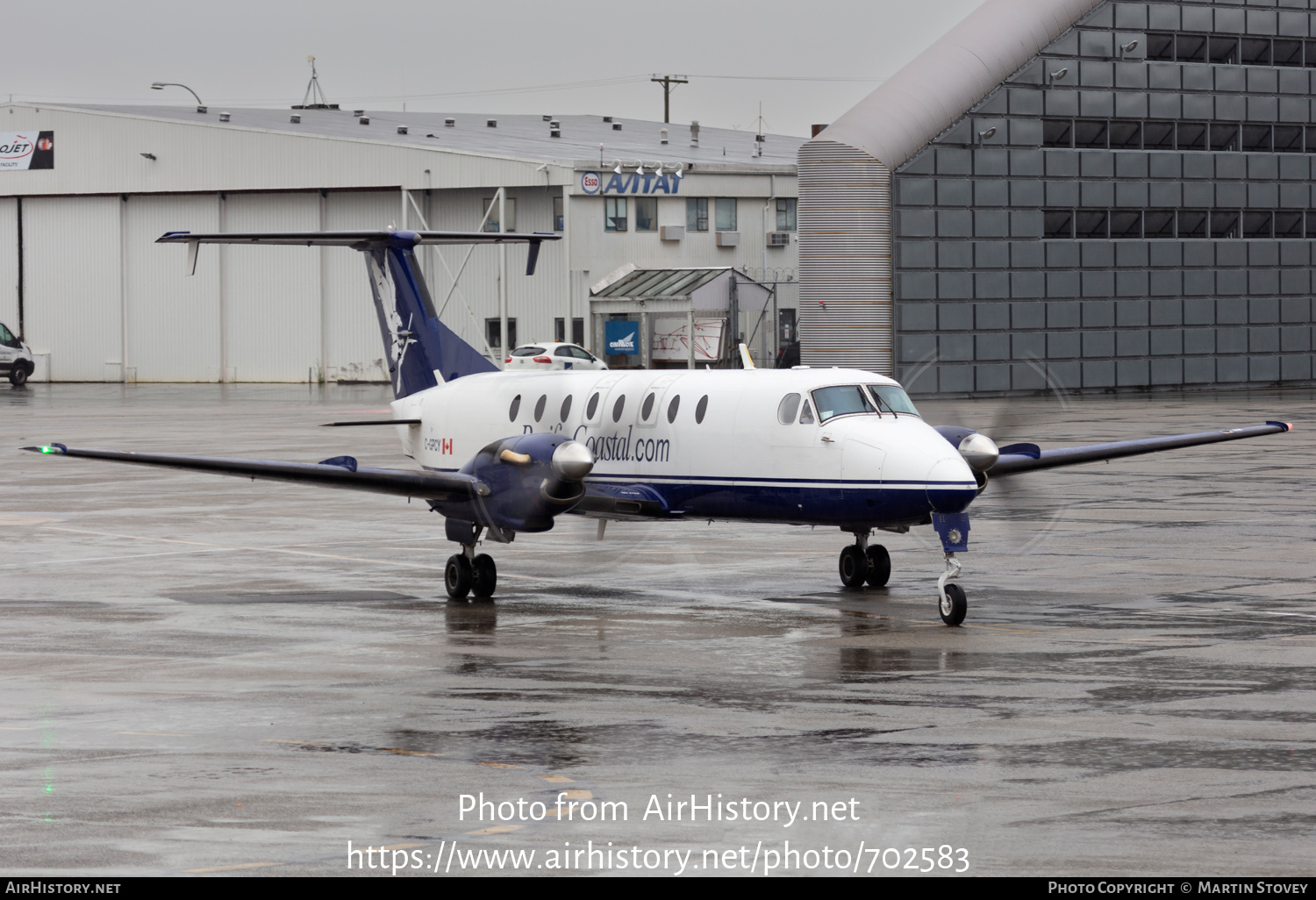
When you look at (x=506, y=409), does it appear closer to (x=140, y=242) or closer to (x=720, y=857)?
(x=720, y=857)

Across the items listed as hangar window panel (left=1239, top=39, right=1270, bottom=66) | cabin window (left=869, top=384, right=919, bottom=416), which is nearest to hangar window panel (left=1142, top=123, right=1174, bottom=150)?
hangar window panel (left=1239, top=39, right=1270, bottom=66)

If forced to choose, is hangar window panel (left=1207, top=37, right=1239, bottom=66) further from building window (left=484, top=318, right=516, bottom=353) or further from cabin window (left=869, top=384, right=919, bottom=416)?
cabin window (left=869, top=384, right=919, bottom=416)

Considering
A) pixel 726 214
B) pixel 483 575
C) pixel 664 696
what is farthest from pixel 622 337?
pixel 664 696

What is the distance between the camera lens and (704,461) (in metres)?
18.5

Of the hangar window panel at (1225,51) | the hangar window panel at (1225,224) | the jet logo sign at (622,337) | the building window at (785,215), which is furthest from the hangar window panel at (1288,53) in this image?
the jet logo sign at (622,337)

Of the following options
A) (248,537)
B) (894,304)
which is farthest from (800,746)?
(894,304)

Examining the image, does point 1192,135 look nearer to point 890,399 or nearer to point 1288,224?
point 1288,224

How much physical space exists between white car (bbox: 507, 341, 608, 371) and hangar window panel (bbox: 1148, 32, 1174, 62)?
2397 centimetres

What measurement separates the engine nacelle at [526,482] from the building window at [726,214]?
58699 millimetres

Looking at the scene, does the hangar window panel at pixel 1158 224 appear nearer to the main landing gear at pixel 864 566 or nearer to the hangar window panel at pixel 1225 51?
the hangar window panel at pixel 1225 51

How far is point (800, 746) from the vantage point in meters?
11.0

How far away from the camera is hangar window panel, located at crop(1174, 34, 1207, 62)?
209ft

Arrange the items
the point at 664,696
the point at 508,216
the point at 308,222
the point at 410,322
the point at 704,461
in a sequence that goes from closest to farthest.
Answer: the point at 664,696, the point at 704,461, the point at 410,322, the point at 508,216, the point at 308,222

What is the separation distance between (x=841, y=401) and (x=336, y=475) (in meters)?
5.43
